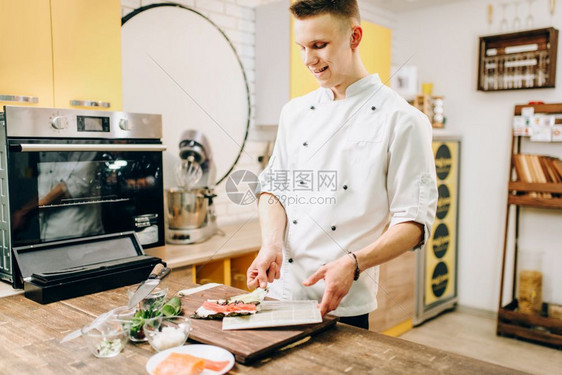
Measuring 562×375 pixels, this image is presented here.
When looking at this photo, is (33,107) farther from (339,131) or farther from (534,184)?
(534,184)

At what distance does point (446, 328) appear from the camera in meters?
3.88

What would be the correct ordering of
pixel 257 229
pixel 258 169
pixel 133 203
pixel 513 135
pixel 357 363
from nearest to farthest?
1. pixel 357 363
2. pixel 133 203
3. pixel 257 229
4. pixel 258 169
5. pixel 513 135

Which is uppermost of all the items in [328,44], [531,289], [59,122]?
[328,44]

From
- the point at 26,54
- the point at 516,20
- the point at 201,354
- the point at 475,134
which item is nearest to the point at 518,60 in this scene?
the point at 516,20

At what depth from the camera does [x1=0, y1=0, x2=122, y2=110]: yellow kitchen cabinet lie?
185 cm

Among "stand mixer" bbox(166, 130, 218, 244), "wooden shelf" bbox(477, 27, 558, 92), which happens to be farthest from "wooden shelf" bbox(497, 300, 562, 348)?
"stand mixer" bbox(166, 130, 218, 244)

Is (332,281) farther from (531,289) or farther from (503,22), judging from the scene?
(503,22)

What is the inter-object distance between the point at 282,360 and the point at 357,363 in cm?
Answer: 18

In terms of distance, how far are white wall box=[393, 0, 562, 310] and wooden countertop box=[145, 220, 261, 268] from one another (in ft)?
7.07

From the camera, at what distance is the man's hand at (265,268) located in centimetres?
150

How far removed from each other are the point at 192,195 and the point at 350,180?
1.22 meters

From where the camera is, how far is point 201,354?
45.7 inches

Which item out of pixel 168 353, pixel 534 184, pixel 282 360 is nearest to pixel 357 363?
pixel 282 360

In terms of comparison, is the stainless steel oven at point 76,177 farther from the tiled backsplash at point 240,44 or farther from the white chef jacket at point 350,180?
the tiled backsplash at point 240,44
